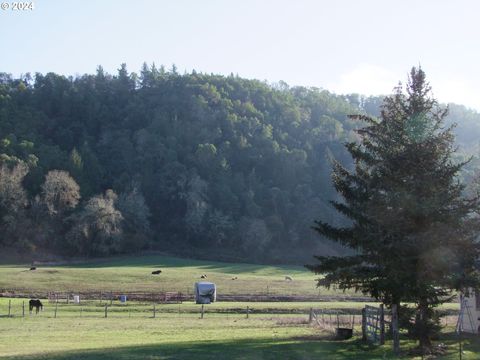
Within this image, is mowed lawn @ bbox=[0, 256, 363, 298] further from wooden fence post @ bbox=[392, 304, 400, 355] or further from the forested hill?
wooden fence post @ bbox=[392, 304, 400, 355]

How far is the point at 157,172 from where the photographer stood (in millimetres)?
160250

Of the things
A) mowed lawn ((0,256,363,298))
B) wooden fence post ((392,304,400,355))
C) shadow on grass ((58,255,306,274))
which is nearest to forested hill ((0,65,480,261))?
shadow on grass ((58,255,306,274))

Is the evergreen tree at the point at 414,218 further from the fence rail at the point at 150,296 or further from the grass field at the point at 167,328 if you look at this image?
the fence rail at the point at 150,296

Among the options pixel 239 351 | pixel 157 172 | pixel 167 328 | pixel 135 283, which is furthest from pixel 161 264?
pixel 239 351

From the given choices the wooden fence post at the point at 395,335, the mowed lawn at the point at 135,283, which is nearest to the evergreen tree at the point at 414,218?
the wooden fence post at the point at 395,335

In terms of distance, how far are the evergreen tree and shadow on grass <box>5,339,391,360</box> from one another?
2822 mm

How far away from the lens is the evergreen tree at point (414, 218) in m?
26.4

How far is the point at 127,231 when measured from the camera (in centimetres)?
12950

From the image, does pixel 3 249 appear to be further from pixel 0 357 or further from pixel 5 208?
pixel 0 357

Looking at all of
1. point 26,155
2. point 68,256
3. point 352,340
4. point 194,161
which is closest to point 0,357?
point 352,340

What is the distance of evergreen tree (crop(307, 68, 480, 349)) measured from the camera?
2641cm

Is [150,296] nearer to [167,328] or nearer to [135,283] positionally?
[135,283]

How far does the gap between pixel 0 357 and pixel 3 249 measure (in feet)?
326

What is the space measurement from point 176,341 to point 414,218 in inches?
477
